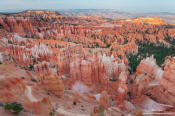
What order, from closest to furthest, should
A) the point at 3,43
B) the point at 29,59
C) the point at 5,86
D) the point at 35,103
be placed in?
the point at 35,103, the point at 5,86, the point at 29,59, the point at 3,43

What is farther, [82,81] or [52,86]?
[82,81]

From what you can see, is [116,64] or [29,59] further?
[29,59]

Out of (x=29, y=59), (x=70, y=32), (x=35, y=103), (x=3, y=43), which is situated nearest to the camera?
(x=35, y=103)

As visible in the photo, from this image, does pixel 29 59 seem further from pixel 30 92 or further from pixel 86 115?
pixel 86 115

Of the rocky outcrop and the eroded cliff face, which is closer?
the eroded cliff face

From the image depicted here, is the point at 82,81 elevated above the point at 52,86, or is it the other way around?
the point at 52,86

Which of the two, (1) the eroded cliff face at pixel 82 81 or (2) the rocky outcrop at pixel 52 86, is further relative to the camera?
(2) the rocky outcrop at pixel 52 86

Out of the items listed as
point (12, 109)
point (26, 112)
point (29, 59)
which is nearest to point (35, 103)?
point (26, 112)

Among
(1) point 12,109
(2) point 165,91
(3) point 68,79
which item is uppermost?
(1) point 12,109

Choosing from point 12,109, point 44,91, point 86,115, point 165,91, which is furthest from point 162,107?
point 12,109

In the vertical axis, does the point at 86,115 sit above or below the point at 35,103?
below
